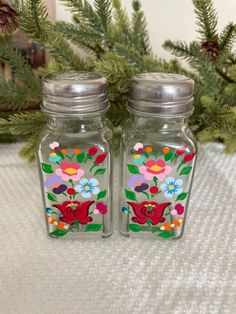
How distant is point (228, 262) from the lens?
1.29 ft

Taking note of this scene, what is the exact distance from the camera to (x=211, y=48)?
51cm

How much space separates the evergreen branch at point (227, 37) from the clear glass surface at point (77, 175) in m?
0.24

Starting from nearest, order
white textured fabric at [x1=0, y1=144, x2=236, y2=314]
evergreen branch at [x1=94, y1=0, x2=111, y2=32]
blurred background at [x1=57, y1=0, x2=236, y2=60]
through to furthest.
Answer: white textured fabric at [x1=0, y1=144, x2=236, y2=314]
evergreen branch at [x1=94, y1=0, x2=111, y2=32]
blurred background at [x1=57, y1=0, x2=236, y2=60]

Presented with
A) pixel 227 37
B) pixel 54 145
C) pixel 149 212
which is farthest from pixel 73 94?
pixel 227 37

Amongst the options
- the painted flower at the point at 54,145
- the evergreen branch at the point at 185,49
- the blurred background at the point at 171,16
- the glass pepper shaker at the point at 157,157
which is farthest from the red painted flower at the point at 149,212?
the blurred background at the point at 171,16

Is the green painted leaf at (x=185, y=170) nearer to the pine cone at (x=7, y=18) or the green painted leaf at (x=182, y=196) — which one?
the green painted leaf at (x=182, y=196)

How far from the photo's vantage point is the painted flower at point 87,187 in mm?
399

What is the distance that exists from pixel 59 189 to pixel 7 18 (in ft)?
0.70

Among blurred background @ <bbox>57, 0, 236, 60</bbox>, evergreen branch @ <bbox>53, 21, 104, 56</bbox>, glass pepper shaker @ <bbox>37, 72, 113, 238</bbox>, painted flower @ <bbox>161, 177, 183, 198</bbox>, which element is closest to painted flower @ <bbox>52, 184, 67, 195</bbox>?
glass pepper shaker @ <bbox>37, 72, 113, 238</bbox>

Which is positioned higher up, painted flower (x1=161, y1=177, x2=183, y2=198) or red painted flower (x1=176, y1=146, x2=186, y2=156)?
red painted flower (x1=176, y1=146, x2=186, y2=156)

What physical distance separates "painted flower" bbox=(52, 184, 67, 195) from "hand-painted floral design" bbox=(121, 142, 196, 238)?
0.07 meters

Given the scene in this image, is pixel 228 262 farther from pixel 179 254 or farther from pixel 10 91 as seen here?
pixel 10 91

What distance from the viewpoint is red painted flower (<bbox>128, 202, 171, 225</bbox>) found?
1.36ft

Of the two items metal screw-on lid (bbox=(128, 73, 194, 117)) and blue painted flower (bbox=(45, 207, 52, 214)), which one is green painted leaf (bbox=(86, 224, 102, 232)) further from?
A: metal screw-on lid (bbox=(128, 73, 194, 117))
